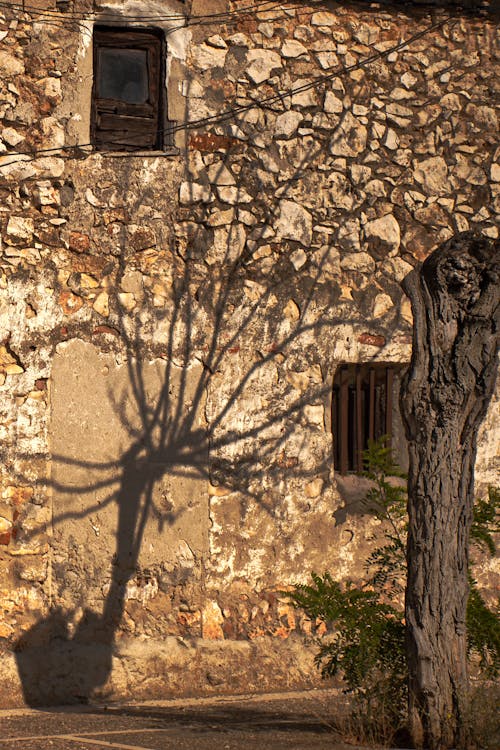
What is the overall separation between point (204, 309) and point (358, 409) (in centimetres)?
136

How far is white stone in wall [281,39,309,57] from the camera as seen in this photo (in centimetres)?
709

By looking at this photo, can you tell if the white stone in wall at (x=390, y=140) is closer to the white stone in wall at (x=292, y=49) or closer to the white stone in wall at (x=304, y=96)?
the white stone in wall at (x=304, y=96)

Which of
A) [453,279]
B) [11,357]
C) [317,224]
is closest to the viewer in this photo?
[453,279]

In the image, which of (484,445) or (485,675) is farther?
(484,445)

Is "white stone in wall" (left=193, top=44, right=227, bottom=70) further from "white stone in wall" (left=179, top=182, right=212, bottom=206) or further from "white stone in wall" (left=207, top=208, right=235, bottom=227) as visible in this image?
"white stone in wall" (left=207, top=208, right=235, bottom=227)

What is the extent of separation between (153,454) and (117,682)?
1.51 meters

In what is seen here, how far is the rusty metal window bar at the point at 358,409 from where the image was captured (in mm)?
7328

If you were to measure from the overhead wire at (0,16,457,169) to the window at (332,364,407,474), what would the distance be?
6.40 ft

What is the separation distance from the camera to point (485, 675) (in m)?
5.06

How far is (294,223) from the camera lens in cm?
711

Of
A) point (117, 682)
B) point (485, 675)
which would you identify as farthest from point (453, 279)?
point (117, 682)

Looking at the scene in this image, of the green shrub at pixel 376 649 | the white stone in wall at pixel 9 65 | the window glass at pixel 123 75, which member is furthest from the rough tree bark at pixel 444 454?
the white stone in wall at pixel 9 65

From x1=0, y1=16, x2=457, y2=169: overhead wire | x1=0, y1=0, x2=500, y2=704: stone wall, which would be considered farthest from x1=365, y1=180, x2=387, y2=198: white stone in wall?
x1=0, y1=16, x2=457, y2=169: overhead wire

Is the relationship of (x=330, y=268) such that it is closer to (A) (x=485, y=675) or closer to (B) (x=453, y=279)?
(B) (x=453, y=279)
